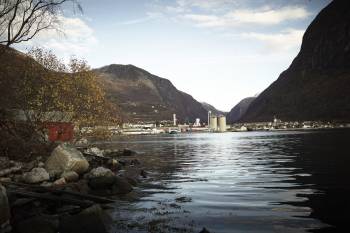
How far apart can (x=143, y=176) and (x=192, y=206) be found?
49.3 feet

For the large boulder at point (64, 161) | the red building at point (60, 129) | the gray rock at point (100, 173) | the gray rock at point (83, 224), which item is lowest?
the gray rock at point (83, 224)

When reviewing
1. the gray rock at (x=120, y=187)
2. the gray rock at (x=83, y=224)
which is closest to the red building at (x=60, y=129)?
the gray rock at (x=120, y=187)

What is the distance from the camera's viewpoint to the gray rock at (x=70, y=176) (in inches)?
1064

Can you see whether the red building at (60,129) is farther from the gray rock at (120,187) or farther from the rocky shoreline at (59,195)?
the gray rock at (120,187)

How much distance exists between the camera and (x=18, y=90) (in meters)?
38.5

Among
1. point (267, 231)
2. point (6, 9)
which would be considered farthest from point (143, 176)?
point (267, 231)

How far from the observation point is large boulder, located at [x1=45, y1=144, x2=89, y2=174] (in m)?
28.3

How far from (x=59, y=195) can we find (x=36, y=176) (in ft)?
18.1

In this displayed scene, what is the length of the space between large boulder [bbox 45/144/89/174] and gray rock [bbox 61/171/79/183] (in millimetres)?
865

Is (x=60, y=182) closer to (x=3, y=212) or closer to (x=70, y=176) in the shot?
(x=70, y=176)

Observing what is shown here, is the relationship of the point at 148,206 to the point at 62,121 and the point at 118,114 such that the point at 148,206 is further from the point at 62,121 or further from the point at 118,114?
the point at 118,114

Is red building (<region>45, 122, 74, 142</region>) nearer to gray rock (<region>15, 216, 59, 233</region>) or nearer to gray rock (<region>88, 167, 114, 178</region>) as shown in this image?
gray rock (<region>88, 167, 114, 178</region>)

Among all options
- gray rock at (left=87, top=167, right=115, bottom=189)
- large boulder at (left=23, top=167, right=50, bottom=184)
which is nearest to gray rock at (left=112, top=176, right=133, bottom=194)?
gray rock at (left=87, top=167, right=115, bottom=189)

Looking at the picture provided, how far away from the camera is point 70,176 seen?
2730 cm
